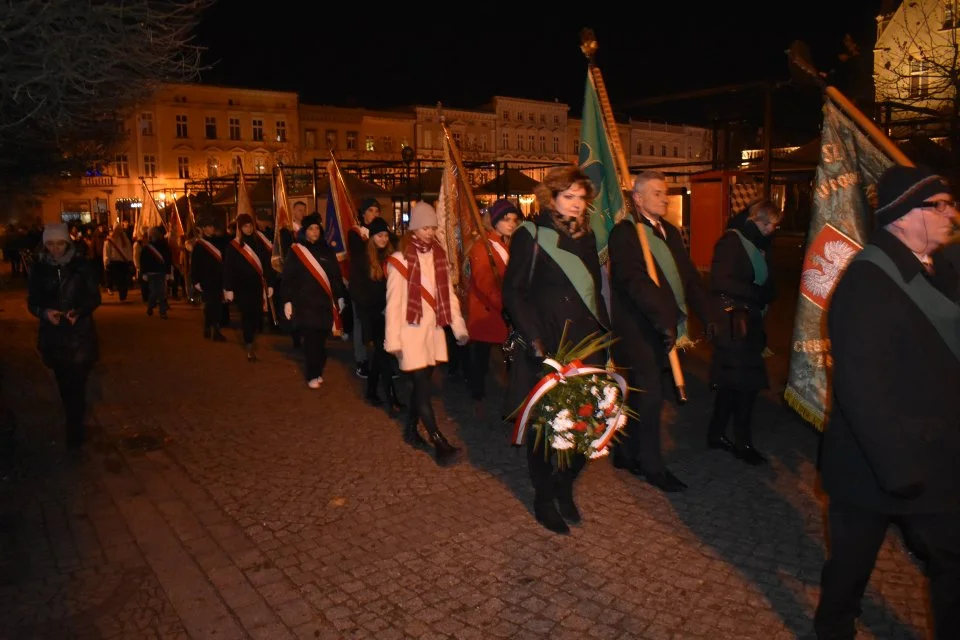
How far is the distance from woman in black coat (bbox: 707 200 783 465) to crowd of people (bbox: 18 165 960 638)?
0.05ft

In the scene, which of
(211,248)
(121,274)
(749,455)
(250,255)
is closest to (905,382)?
(749,455)

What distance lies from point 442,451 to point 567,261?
2215 mm

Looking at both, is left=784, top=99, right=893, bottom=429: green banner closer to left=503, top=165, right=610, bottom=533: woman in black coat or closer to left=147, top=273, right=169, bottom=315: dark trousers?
left=503, top=165, right=610, bottom=533: woman in black coat

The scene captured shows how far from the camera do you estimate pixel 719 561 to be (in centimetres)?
436

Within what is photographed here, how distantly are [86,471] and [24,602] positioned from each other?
2.28 meters

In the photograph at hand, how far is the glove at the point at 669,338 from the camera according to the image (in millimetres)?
5160

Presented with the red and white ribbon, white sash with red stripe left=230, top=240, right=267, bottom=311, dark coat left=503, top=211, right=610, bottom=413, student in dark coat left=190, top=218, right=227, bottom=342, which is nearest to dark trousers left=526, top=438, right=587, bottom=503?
the red and white ribbon

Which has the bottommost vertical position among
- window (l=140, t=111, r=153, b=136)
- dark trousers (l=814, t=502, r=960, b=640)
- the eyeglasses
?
dark trousers (l=814, t=502, r=960, b=640)

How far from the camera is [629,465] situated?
19.4ft

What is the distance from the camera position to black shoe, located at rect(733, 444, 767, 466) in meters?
6.00

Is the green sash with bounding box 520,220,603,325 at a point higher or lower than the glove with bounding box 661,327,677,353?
higher

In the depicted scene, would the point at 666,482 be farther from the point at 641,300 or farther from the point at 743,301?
the point at 743,301

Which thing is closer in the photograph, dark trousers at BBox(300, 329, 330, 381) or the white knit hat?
the white knit hat

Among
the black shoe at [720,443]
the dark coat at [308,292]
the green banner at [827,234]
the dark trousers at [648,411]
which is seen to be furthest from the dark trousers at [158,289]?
the green banner at [827,234]
